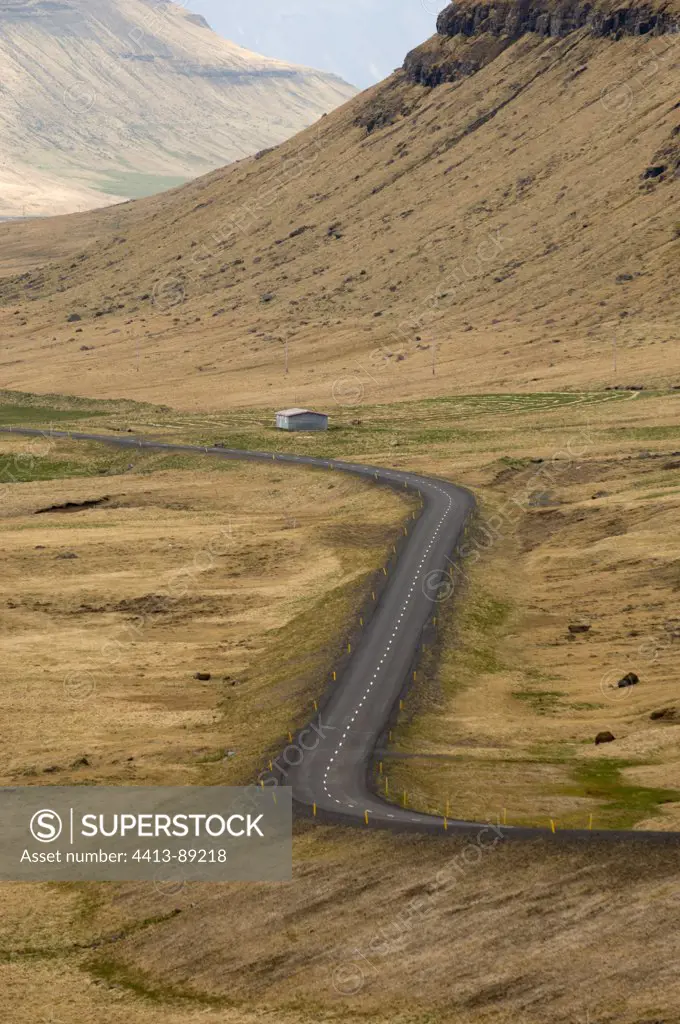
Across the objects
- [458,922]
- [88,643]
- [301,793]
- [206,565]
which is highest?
[206,565]

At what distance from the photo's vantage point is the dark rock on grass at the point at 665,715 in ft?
250

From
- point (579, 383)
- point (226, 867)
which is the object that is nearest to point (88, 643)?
point (226, 867)

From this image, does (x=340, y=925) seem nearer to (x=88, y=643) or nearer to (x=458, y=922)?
(x=458, y=922)

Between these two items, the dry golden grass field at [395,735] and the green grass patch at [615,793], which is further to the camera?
the green grass patch at [615,793]

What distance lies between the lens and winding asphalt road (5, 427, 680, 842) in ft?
201

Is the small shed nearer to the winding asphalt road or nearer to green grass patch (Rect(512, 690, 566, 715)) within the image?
the winding asphalt road

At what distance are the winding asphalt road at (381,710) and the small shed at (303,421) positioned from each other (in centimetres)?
4283

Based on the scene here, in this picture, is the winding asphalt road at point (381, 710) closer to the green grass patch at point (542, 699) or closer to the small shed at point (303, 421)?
the green grass patch at point (542, 699)

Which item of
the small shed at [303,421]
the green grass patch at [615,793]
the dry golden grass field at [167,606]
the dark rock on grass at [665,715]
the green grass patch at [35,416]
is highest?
the green grass patch at [35,416]

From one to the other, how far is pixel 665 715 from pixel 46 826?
1142 inches

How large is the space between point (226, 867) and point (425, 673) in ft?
82.4

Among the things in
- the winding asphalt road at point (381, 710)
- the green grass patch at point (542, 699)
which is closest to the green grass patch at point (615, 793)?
the winding asphalt road at point (381, 710)

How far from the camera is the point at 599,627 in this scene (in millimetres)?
93625

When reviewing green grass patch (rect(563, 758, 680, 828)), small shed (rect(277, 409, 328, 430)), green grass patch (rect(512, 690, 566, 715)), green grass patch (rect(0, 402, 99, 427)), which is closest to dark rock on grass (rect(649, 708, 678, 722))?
green grass patch (rect(512, 690, 566, 715))
